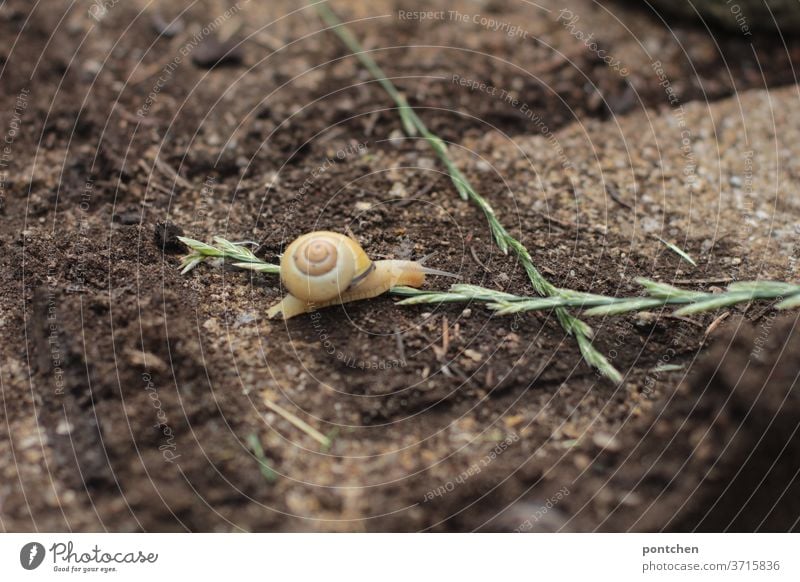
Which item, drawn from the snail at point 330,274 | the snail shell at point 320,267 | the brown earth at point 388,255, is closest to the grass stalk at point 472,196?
the brown earth at point 388,255

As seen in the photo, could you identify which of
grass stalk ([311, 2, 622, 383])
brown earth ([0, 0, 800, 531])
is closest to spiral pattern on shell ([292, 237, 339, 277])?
brown earth ([0, 0, 800, 531])

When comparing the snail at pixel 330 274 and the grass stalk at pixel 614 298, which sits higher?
the snail at pixel 330 274

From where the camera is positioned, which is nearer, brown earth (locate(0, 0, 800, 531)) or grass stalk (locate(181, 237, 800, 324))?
brown earth (locate(0, 0, 800, 531))

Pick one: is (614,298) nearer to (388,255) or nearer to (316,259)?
(388,255)

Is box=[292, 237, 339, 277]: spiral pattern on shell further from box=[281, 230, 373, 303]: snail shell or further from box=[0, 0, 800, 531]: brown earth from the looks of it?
box=[0, 0, 800, 531]: brown earth

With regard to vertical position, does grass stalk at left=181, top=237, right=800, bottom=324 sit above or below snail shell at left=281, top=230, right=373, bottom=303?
below

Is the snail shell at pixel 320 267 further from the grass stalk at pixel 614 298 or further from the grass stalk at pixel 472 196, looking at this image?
the grass stalk at pixel 472 196
